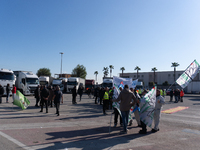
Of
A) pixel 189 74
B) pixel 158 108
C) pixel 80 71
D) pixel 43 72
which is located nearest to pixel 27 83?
pixel 189 74

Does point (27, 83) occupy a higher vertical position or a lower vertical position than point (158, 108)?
A: higher

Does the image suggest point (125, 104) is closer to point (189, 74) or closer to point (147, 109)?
point (147, 109)

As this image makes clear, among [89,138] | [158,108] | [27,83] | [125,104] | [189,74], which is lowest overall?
[89,138]

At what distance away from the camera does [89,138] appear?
6.61m

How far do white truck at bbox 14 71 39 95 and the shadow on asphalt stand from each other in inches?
851

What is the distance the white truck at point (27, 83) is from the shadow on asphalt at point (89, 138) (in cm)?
2161

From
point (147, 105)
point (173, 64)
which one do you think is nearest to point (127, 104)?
point (147, 105)

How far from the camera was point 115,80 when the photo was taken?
9773 mm

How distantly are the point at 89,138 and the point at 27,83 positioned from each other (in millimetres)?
23198

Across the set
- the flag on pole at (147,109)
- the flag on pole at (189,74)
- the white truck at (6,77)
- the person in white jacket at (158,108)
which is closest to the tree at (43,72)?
the white truck at (6,77)

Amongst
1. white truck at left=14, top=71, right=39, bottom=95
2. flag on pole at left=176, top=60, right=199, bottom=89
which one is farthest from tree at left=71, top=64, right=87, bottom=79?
flag on pole at left=176, top=60, right=199, bottom=89

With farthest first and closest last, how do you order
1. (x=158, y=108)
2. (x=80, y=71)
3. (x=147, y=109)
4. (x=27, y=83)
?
(x=80, y=71), (x=27, y=83), (x=158, y=108), (x=147, y=109)

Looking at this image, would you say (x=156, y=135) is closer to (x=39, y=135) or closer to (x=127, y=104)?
(x=127, y=104)

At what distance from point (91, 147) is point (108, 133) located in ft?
6.25
